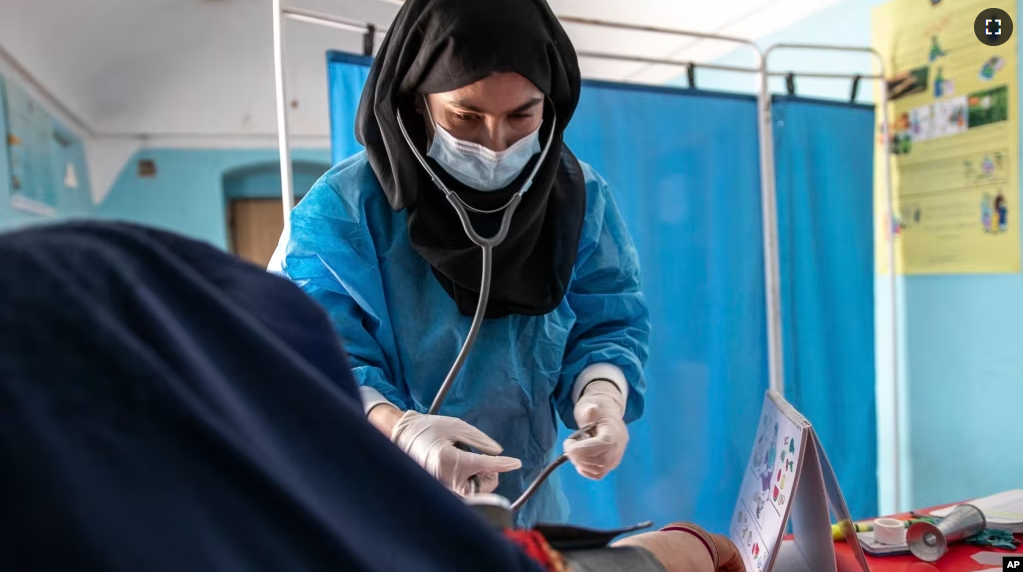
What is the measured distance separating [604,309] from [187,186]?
4.35 metres

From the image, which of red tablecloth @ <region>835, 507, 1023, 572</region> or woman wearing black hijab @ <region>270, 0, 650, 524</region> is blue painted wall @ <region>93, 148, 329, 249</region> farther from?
red tablecloth @ <region>835, 507, 1023, 572</region>

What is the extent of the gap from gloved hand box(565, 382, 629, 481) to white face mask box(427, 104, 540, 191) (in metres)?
0.36

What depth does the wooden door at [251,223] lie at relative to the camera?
505 centimetres

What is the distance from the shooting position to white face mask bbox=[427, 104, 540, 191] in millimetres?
1032

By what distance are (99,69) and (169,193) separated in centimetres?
94

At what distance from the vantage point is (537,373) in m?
1.09

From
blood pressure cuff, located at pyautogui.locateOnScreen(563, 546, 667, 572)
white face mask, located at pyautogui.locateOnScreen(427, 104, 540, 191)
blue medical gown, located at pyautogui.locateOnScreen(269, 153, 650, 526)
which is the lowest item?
blood pressure cuff, located at pyautogui.locateOnScreen(563, 546, 667, 572)

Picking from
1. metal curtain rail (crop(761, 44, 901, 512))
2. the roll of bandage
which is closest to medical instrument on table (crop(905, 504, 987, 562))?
the roll of bandage

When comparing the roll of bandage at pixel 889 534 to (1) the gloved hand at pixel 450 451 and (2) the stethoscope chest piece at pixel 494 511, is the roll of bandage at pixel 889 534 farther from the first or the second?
(2) the stethoscope chest piece at pixel 494 511

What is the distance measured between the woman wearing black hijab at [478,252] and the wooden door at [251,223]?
434 cm

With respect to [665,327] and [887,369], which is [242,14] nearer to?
[665,327]

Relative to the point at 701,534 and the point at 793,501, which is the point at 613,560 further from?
the point at 793,501

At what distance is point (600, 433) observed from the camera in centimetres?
95

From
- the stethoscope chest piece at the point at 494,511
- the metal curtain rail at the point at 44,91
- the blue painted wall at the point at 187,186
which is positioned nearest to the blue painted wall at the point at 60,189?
the metal curtain rail at the point at 44,91
